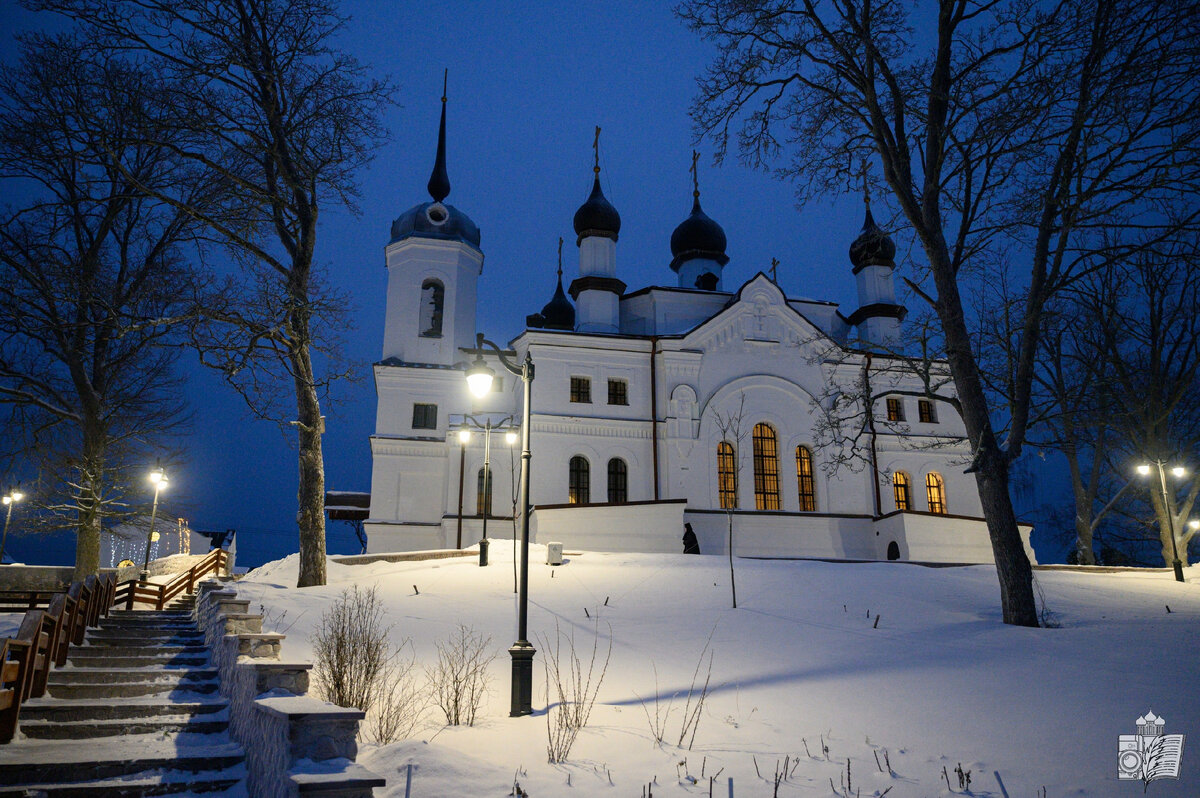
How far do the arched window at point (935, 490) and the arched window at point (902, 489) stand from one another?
0.90 metres

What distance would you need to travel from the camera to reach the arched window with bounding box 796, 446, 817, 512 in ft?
94.9

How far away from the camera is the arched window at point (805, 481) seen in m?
28.9

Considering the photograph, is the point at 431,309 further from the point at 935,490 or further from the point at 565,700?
the point at 565,700

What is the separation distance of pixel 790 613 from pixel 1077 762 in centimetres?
683

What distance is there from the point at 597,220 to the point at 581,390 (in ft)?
23.9

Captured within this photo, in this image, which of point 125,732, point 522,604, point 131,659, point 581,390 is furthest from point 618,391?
point 125,732

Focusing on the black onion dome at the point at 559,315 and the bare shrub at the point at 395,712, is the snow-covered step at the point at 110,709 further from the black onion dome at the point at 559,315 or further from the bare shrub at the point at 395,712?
the black onion dome at the point at 559,315

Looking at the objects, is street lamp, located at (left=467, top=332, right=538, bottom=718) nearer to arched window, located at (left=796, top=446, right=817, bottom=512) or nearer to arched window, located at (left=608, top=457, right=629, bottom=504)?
arched window, located at (left=608, top=457, right=629, bottom=504)

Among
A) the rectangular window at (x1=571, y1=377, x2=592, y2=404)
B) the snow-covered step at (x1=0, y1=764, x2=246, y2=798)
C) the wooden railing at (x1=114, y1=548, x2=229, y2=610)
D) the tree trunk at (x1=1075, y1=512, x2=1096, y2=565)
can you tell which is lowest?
the snow-covered step at (x1=0, y1=764, x2=246, y2=798)

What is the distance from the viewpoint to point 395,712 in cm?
631

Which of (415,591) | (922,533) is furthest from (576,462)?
(415,591)

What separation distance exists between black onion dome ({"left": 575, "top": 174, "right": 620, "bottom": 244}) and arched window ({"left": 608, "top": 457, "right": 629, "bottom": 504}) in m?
9.44

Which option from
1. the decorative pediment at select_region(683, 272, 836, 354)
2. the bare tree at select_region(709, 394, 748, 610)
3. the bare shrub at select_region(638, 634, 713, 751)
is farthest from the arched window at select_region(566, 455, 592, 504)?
the bare shrub at select_region(638, 634, 713, 751)

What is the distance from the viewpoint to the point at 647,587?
49.1 feet
